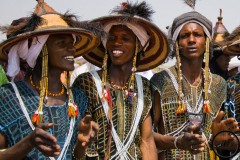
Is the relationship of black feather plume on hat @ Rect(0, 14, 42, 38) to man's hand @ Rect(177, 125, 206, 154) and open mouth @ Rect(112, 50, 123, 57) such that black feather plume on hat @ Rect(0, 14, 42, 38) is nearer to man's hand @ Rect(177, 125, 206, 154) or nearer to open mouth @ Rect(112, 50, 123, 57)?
open mouth @ Rect(112, 50, 123, 57)

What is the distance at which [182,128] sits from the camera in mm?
5648

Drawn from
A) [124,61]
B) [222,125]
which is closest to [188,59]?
[124,61]

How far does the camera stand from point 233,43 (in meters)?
5.80

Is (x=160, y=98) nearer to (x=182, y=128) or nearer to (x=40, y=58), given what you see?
(x=182, y=128)

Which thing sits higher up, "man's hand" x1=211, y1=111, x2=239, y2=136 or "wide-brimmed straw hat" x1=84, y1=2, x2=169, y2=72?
"wide-brimmed straw hat" x1=84, y1=2, x2=169, y2=72

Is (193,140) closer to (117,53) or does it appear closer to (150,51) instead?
(117,53)

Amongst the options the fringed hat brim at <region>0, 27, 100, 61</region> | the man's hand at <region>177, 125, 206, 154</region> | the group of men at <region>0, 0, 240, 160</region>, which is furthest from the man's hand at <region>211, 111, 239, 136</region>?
the fringed hat brim at <region>0, 27, 100, 61</region>

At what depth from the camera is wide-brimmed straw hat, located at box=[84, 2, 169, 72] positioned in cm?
533

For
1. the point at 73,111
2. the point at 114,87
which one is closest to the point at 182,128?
the point at 114,87

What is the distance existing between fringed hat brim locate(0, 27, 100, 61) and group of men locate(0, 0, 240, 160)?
0.03 feet

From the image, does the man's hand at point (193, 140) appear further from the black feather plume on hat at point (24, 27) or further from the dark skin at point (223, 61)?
the dark skin at point (223, 61)

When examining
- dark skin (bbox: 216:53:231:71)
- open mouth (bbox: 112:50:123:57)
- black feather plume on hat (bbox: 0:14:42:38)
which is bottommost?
open mouth (bbox: 112:50:123:57)

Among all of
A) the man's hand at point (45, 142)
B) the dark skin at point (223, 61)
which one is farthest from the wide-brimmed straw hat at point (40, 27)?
the dark skin at point (223, 61)

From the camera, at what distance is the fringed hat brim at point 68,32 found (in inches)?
181
